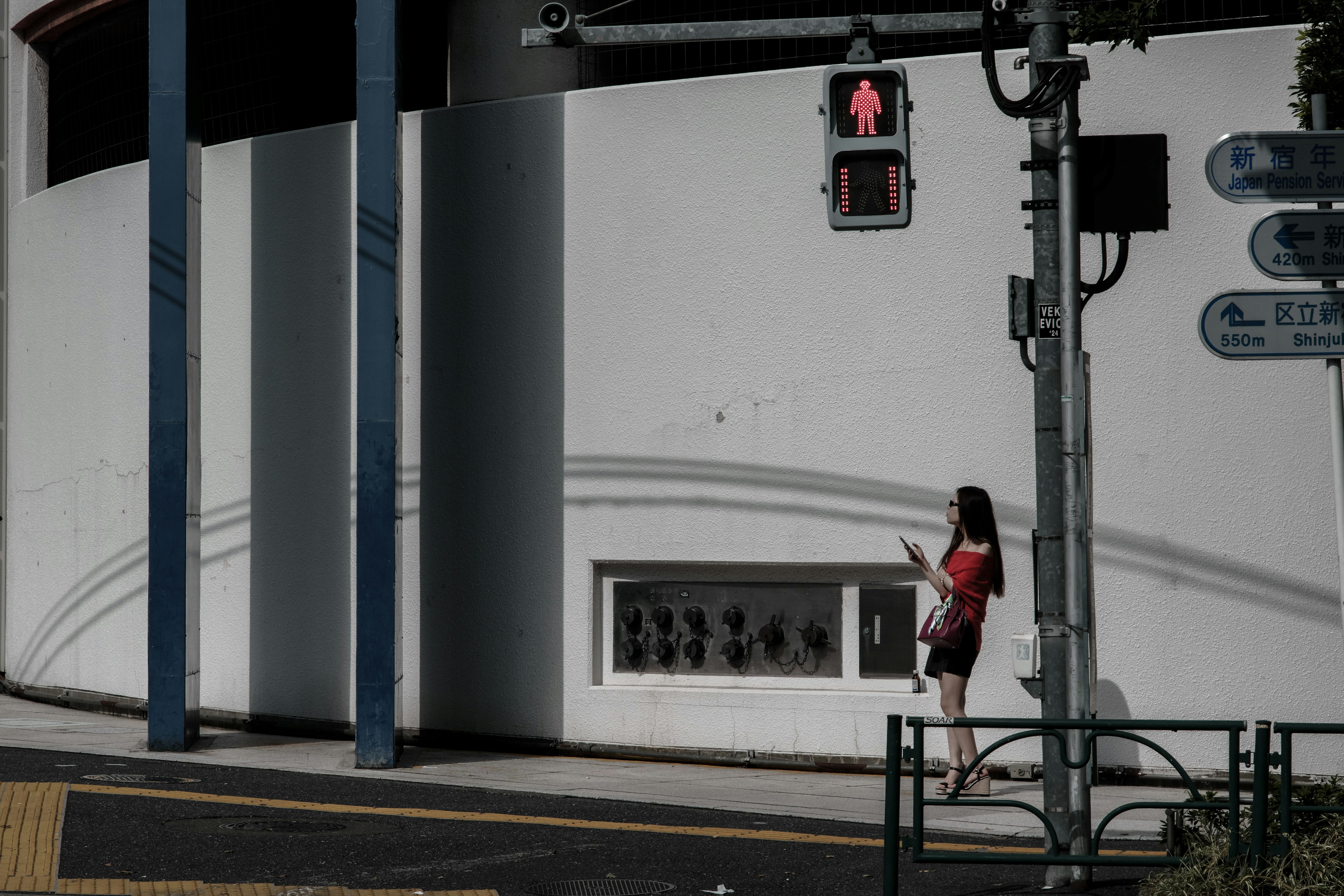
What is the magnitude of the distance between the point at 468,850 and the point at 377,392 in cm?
368

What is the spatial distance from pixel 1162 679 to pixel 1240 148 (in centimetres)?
436

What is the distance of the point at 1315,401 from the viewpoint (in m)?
9.06

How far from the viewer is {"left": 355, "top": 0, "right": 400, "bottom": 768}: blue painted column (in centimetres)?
952

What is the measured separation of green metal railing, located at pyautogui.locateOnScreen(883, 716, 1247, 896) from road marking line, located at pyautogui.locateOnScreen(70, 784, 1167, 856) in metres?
1.16

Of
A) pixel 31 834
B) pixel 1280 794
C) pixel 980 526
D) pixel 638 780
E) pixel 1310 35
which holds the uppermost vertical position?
pixel 1310 35

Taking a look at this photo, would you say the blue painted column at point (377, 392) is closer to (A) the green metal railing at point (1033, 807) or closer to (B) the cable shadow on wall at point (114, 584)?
(B) the cable shadow on wall at point (114, 584)

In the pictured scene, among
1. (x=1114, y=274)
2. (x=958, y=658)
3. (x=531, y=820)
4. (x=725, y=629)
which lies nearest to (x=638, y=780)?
(x=725, y=629)

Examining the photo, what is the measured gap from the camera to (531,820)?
777 cm

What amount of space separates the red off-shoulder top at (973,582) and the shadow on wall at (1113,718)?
120cm

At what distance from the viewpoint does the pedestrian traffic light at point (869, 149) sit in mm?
6840

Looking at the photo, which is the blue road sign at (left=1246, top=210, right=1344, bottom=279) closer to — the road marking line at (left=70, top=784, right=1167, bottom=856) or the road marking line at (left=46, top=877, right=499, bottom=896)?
the road marking line at (left=70, top=784, right=1167, bottom=856)

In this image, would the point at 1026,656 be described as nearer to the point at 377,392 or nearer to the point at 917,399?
the point at 917,399

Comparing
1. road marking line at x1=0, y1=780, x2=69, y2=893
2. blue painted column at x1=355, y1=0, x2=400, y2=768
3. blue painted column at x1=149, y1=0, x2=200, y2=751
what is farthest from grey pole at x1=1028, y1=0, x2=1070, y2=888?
blue painted column at x1=149, y1=0, x2=200, y2=751

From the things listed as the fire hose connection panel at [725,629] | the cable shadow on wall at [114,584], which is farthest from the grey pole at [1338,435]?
the cable shadow on wall at [114,584]
